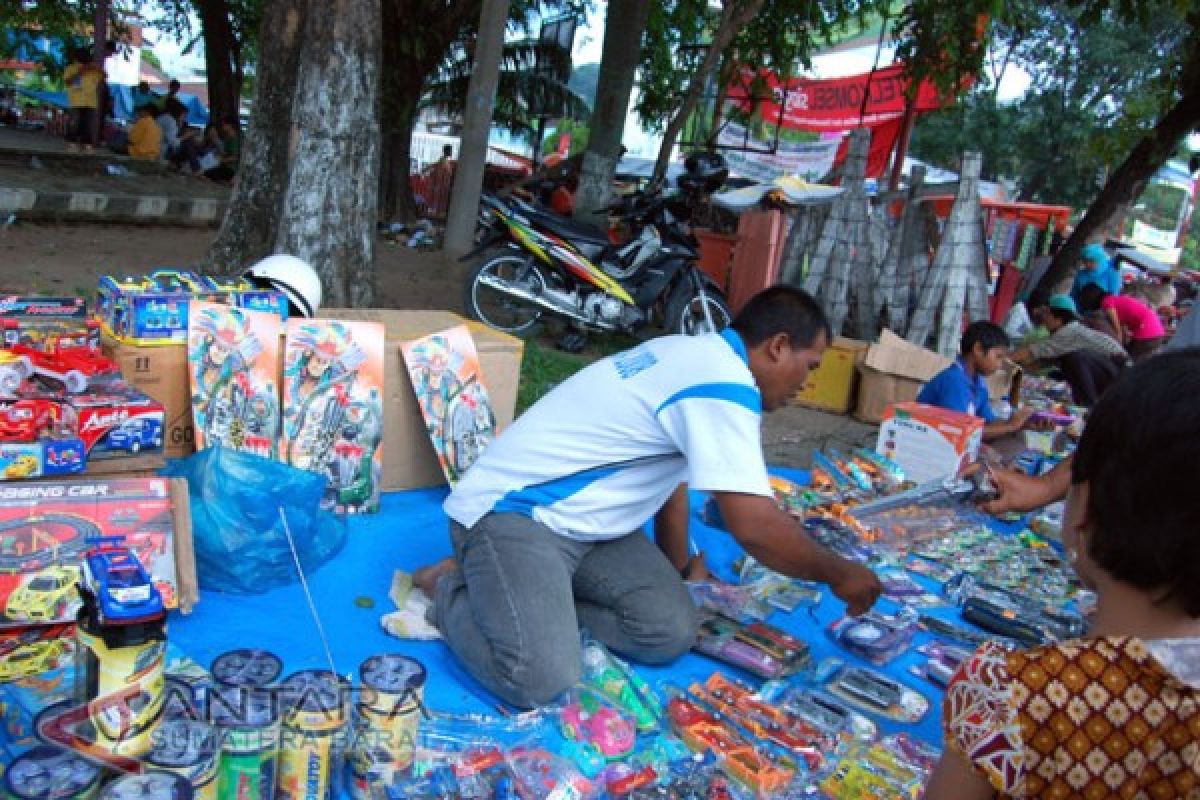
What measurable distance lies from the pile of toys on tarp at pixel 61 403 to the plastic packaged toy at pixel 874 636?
2118mm

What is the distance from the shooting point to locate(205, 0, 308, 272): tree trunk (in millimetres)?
4934

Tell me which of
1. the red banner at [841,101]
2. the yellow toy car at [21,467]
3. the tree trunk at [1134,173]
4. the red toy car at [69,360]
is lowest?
the yellow toy car at [21,467]

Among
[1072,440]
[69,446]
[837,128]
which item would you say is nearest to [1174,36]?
[837,128]

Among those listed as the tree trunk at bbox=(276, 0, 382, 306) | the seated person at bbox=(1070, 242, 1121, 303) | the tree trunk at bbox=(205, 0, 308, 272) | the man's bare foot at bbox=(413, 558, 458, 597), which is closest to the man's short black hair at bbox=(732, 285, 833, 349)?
the man's bare foot at bbox=(413, 558, 458, 597)

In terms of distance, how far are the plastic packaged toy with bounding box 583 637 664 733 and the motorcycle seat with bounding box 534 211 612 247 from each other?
408 centimetres

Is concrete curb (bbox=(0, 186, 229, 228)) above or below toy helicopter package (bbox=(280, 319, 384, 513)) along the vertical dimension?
above

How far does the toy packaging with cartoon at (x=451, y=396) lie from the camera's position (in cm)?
335

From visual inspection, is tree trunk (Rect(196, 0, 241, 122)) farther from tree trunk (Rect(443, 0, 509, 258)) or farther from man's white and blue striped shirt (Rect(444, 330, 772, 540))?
man's white and blue striped shirt (Rect(444, 330, 772, 540))

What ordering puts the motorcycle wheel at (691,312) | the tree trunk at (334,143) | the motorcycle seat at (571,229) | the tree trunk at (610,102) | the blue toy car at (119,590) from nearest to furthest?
the blue toy car at (119,590) → the tree trunk at (334,143) → the motorcycle seat at (571,229) → the motorcycle wheel at (691,312) → the tree trunk at (610,102)

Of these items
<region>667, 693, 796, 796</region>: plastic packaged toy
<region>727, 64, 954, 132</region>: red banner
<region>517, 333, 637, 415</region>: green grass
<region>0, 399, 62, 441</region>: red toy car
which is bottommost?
<region>667, 693, 796, 796</region>: plastic packaged toy

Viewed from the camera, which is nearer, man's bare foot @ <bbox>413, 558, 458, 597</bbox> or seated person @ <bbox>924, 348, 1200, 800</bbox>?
seated person @ <bbox>924, 348, 1200, 800</bbox>

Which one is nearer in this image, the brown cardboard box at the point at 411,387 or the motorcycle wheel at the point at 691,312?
the brown cardboard box at the point at 411,387

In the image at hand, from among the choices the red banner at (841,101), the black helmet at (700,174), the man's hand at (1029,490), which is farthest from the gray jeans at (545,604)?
the red banner at (841,101)

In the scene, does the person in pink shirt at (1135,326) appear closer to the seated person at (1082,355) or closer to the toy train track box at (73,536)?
the seated person at (1082,355)
